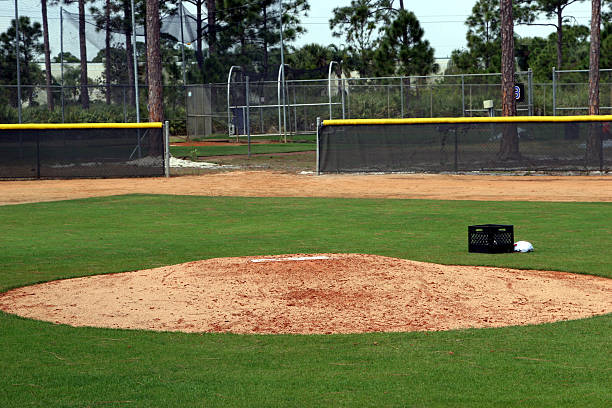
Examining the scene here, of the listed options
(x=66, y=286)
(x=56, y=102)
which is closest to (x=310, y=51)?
(x=56, y=102)

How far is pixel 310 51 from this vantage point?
186ft

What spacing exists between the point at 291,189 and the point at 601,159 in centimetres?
781

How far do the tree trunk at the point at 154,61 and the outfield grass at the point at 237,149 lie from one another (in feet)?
7.70

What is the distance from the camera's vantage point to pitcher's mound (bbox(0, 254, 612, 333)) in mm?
6766

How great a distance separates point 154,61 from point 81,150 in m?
6.62

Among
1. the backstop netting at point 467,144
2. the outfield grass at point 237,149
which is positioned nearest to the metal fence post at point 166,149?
the backstop netting at point 467,144

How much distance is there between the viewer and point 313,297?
7.38 meters

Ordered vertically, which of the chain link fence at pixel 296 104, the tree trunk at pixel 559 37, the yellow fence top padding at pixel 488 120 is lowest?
the yellow fence top padding at pixel 488 120

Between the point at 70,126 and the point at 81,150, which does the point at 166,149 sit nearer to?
the point at 81,150

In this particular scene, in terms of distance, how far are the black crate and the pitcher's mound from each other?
1.47 metres

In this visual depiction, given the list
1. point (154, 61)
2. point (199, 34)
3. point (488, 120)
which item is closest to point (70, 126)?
point (154, 61)

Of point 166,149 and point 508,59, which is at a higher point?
point 508,59

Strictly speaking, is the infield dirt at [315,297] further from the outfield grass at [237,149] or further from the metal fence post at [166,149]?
the outfield grass at [237,149]

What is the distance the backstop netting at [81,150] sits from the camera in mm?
22016
